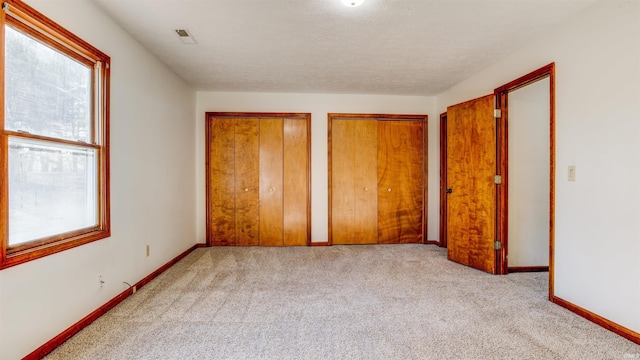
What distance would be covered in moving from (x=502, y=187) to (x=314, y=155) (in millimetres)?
2598

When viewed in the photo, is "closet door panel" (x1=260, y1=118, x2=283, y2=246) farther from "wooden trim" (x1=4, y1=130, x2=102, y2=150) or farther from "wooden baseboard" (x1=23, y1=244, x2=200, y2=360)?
"wooden trim" (x1=4, y1=130, x2=102, y2=150)

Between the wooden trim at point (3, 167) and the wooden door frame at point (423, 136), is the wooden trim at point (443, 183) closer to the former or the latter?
the wooden door frame at point (423, 136)

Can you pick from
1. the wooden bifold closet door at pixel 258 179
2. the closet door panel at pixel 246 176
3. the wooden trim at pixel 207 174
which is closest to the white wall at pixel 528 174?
the wooden bifold closet door at pixel 258 179

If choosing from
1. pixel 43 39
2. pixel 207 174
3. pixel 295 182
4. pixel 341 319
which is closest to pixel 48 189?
pixel 43 39

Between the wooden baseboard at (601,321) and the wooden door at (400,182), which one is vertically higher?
the wooden door at (400,182)

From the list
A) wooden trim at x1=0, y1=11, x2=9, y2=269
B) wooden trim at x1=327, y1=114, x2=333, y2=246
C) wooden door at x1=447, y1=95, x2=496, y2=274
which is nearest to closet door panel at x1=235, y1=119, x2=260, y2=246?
wooden trim at x1=327, y1=114, x2=333, y2=246

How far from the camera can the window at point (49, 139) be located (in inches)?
65.2

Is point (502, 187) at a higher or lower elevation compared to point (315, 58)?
lower

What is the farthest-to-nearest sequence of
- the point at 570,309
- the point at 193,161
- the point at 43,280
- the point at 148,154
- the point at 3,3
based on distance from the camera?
the point at 193,161
the point at 148,154
the point at 570,309
the point at 43,280
the point at 3,3

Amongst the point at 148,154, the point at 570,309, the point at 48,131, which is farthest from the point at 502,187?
the point at 48,131

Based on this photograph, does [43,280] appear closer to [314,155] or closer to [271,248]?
[271,248]

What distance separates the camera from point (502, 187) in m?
3.30

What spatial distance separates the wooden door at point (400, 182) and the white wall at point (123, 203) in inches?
117

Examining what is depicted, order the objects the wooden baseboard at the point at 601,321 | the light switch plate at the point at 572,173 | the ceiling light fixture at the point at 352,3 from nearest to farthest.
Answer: the wooden baseboard at the point at 601,321 → the ceiling light fixture at the point at 352,3 → the light switch plate at the point at 572,173
